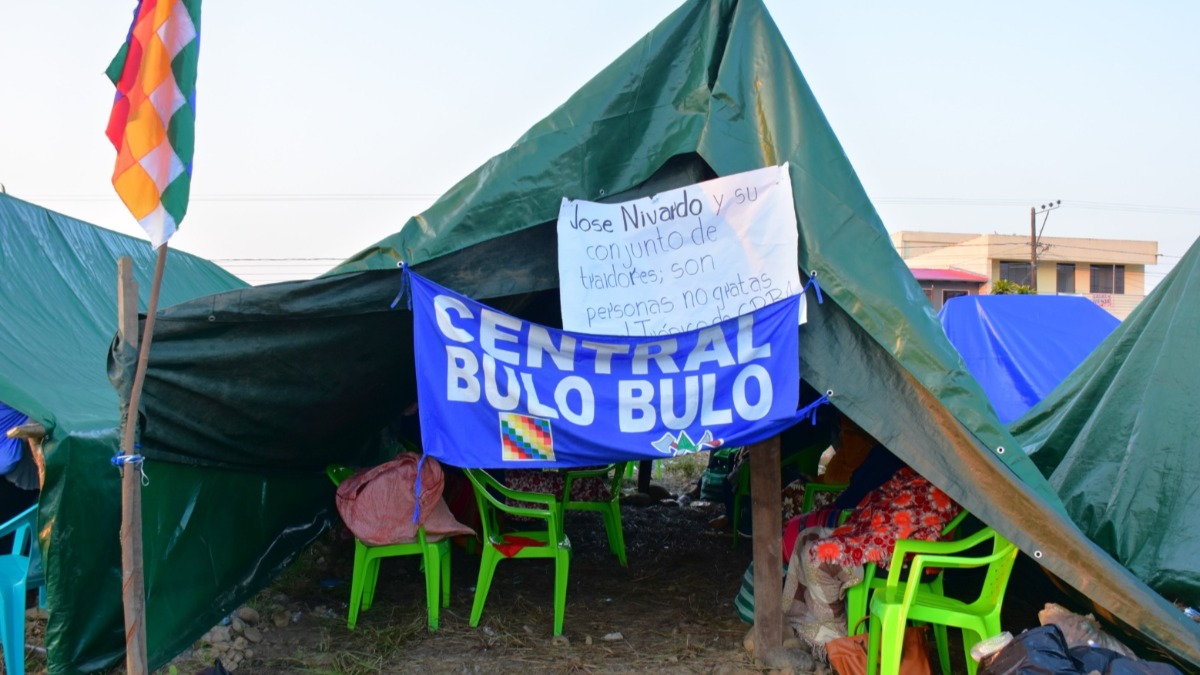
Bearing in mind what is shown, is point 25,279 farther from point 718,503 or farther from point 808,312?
point 718,503

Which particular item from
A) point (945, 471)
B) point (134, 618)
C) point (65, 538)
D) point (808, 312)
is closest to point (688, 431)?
point (808, 312)

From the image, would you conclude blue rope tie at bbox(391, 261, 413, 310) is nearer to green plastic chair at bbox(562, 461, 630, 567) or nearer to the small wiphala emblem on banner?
→ the small wiphala emblem on banner

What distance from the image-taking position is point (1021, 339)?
8.41m

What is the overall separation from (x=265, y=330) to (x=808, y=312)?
234 centimetres

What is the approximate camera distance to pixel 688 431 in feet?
12.4

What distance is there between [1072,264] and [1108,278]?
166cm

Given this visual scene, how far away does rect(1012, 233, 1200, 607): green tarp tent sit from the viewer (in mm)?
4059

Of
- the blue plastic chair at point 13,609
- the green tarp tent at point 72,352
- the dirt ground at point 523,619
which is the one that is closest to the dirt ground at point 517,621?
the dirt ground at point 523,619

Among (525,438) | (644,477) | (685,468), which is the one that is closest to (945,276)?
(685,468)

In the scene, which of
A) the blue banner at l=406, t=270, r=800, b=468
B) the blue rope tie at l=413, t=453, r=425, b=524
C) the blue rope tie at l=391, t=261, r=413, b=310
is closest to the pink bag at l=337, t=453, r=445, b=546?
the blue rope tie at l=413, t=453, r=425, b=524

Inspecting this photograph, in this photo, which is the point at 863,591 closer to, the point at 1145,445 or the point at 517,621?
the point at 1145,445

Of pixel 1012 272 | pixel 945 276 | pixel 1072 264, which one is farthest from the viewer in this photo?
pixel 1072 264

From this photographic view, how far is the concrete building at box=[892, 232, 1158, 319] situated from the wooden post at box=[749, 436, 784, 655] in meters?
31.6

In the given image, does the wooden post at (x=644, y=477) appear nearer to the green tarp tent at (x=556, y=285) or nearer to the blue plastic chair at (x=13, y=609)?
the green tarp tent at (x=556, y=285)
